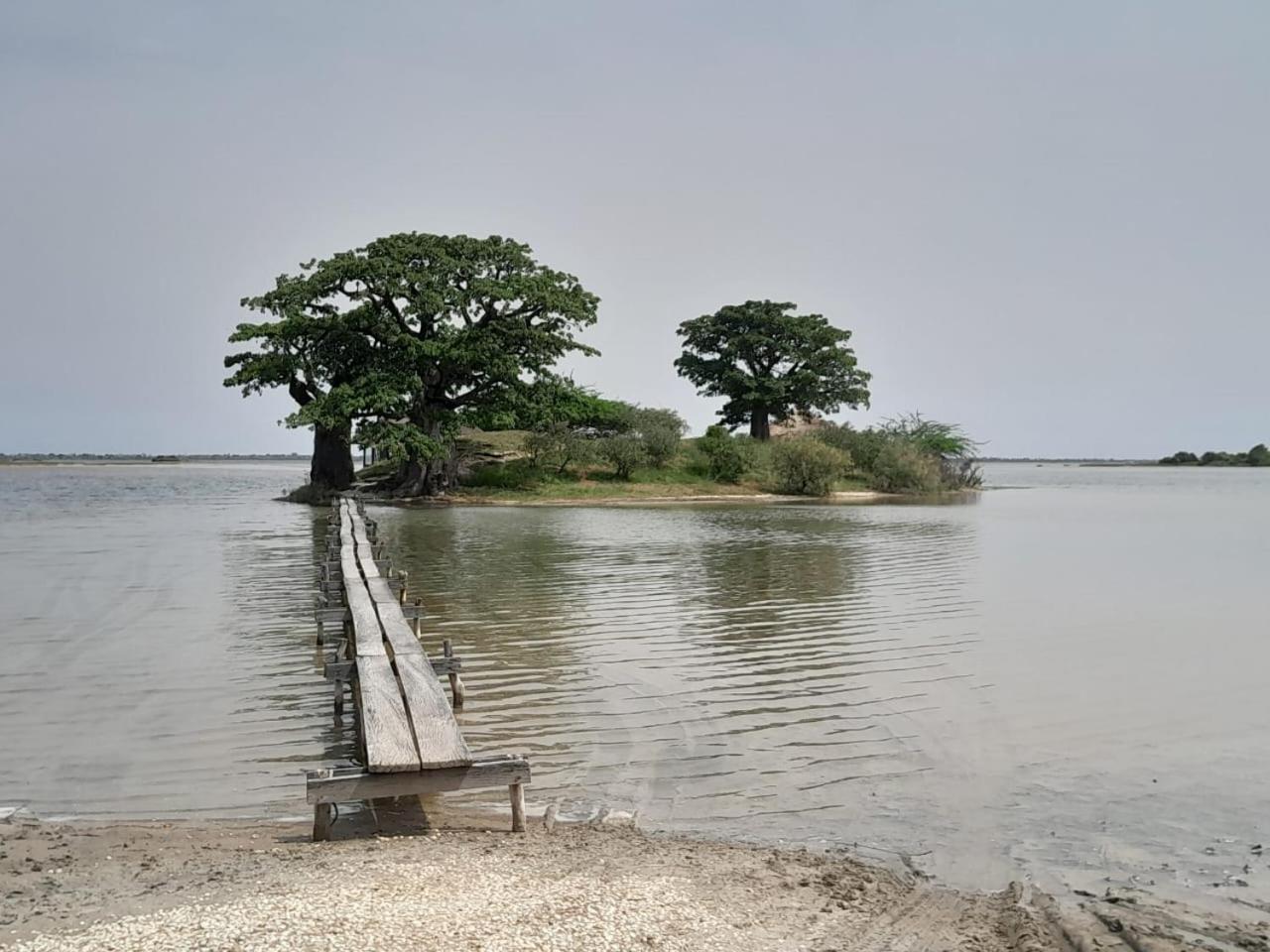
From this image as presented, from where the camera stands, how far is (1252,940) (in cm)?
401

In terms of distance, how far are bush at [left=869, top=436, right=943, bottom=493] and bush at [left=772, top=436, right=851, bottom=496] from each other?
4890 millimetres

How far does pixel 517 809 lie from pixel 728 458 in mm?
38553

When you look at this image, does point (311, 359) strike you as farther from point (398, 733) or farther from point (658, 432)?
point (398, 733)

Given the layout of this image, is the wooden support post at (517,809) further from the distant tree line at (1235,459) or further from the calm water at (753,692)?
the distant tree line at (1235,459)

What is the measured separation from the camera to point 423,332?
117 ft

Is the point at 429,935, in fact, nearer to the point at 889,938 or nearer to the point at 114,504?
Result: the point at 889,938

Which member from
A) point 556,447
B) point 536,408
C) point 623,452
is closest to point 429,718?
point 536,408

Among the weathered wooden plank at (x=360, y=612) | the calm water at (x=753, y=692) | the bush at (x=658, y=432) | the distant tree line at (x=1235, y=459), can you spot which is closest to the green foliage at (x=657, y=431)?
the bush at (x=658, y=432)

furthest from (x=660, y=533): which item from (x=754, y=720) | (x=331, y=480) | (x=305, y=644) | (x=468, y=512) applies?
(x=331, y=480)

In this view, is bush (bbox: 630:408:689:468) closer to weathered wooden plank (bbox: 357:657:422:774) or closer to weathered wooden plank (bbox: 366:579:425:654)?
weathered wooden plank (bbox: 366:579:425:654)

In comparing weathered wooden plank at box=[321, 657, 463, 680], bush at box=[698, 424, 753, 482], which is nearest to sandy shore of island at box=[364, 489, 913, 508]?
bush at box=[698, 424, 753, 482]

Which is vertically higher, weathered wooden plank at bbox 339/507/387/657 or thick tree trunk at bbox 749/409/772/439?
thick tree trunk at bbox 749/409/772/439

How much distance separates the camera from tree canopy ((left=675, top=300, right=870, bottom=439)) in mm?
53781

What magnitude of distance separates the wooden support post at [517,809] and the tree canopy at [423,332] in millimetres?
29505
